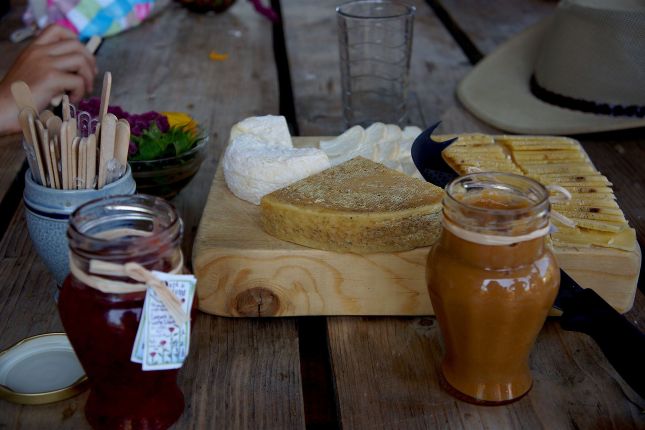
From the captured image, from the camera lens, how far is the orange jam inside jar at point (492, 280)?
0.77m

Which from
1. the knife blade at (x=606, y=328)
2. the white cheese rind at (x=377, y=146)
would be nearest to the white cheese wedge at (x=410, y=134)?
the white cheese rind at (x=377, y=146)

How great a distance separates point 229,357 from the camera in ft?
3.08

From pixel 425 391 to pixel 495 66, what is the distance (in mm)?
1223

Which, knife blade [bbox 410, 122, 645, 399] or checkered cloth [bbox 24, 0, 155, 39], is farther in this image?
checkered cloth [bbox 24, 0, 155, 39]

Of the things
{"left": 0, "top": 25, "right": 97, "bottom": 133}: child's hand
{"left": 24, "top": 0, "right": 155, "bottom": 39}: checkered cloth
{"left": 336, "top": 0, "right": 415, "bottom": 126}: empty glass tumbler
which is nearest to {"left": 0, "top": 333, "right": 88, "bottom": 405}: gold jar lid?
{"left": 0, "top": 25, "right": 97, "bottom": 133}: child's hand

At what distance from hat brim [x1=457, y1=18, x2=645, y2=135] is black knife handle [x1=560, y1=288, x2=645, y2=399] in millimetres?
781

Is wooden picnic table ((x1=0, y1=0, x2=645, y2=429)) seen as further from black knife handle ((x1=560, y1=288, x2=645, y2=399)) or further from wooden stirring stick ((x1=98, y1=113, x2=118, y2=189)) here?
wooden stirring stick ((x1=98, y1=113, x2=118, y2=189))

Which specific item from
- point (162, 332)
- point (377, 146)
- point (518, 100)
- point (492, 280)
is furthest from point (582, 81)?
Result: point (162, 332)

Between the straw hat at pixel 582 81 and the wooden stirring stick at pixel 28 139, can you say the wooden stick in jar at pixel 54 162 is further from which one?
the straw hat at pixel 582 81

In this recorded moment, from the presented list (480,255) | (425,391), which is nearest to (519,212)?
(480,255)

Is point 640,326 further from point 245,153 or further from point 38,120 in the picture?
point 38,120

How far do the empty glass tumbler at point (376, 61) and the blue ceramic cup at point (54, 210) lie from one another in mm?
798

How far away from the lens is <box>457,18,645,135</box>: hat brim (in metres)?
1.58

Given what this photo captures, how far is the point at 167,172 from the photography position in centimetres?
124
